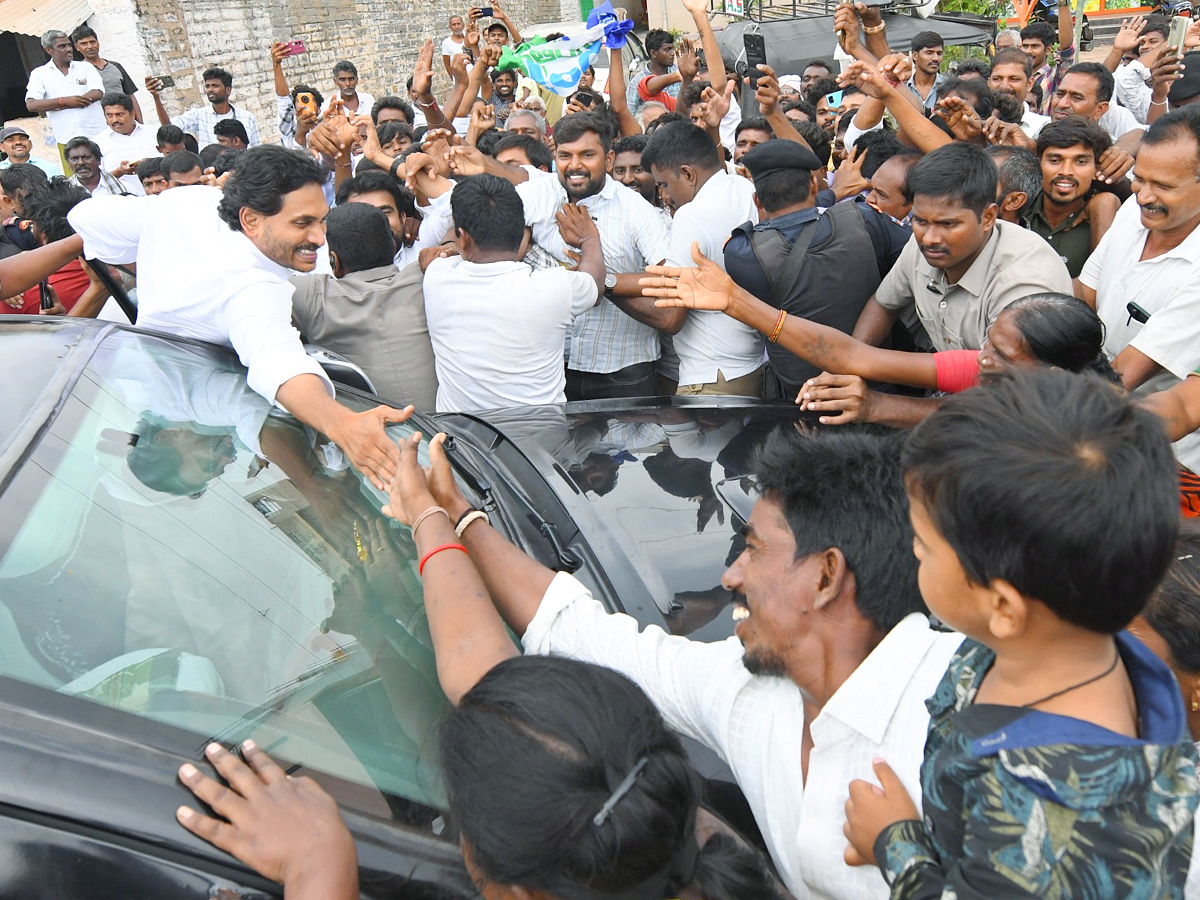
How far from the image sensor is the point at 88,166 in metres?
6.84

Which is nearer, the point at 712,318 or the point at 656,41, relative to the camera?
the point at 712,318

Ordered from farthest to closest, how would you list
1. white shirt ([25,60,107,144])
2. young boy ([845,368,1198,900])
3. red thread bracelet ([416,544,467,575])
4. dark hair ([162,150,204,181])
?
white shirt ([25,60,107,144]) → dark hair ([162,150,204,181]) → red thread bracelet ([416,544,467,575]) → young boy ([845,368,1198,900])

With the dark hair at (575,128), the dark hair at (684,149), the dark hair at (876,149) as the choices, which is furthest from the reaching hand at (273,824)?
the dark hair at (876,149)

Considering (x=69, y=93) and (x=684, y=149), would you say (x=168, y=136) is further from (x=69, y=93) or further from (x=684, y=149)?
(x=684, y=149)

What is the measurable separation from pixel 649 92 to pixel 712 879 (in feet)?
29.8

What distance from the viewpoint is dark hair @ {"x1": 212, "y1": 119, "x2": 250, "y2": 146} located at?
26.6ft

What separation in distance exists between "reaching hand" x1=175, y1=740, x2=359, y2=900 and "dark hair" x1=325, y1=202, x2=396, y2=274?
7.97 feet

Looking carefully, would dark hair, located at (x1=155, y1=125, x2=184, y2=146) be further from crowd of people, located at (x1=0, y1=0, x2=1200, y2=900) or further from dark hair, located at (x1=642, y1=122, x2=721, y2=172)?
dark hair, located at (x1=642, y1=122, x2=721, y2=172)

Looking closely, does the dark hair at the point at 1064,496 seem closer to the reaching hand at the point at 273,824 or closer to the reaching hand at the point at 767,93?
the reaching hand at the point at 273,824

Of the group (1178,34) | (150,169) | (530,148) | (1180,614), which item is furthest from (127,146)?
(1180,614)

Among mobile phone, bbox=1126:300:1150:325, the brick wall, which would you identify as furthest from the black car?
the brick wall

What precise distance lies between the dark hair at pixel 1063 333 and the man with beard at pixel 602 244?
1762mm

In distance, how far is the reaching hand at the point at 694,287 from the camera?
2.78m

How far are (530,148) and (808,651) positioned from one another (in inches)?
174
